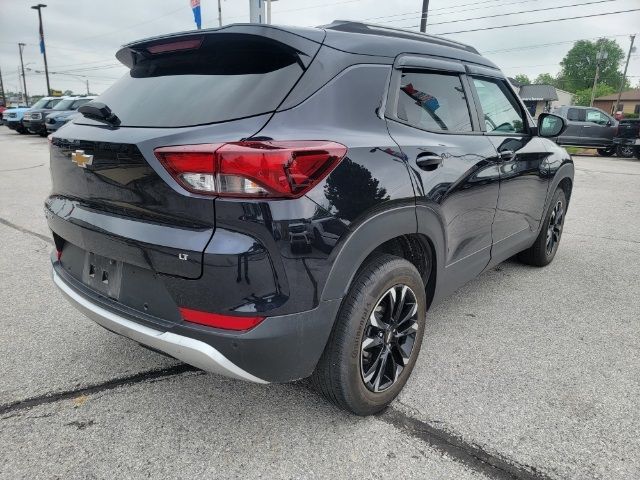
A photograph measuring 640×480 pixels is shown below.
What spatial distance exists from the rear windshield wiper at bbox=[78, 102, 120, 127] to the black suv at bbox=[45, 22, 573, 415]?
1 cm

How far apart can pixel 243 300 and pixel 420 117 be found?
1.40 meters

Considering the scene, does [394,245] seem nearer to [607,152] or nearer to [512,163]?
[512,163]

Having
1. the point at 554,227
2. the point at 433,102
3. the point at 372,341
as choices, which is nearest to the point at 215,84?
the point at 433,102

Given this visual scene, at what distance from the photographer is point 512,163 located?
339 cm

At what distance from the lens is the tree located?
100 m

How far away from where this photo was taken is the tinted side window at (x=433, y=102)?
2.48 meters

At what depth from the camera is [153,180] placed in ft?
6.22

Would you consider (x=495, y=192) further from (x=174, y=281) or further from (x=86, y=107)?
(x=86, y=107)

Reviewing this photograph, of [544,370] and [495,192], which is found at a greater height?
[495,192]

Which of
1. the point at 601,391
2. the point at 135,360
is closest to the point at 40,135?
the point at 135,360

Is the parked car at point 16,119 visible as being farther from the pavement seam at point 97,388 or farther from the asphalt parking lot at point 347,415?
the pavement seam at point 97,388

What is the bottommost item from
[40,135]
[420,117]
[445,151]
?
[40,135]

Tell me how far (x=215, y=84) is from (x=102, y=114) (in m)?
0.57

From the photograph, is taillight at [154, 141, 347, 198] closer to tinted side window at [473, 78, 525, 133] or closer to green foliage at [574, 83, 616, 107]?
A: tinted side window at [473, 78, 525, 133]
